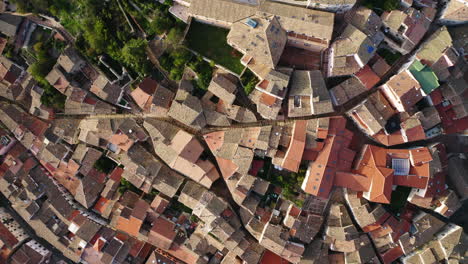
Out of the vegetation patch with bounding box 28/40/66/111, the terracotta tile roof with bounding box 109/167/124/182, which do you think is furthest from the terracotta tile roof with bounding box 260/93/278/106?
the vegetation patch with bounding box 28/40/66/111

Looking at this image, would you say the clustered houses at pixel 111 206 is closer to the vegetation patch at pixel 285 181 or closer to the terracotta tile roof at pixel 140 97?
the terracotta tile roof at pixel 140 97

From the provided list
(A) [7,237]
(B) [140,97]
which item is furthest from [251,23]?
(A) [7,237]

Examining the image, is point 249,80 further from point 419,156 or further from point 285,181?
point 419,156

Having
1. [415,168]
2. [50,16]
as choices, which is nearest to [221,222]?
[415,168]

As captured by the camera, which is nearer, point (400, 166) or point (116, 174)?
point (400, 166)

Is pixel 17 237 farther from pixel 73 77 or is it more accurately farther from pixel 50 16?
pixel 50 16

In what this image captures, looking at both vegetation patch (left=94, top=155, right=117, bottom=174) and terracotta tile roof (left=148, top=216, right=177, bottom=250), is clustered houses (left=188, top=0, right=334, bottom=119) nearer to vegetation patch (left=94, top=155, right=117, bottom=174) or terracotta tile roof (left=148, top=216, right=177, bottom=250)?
terracotta tile roof (left=148, top=216, right=177, bottom=250)
